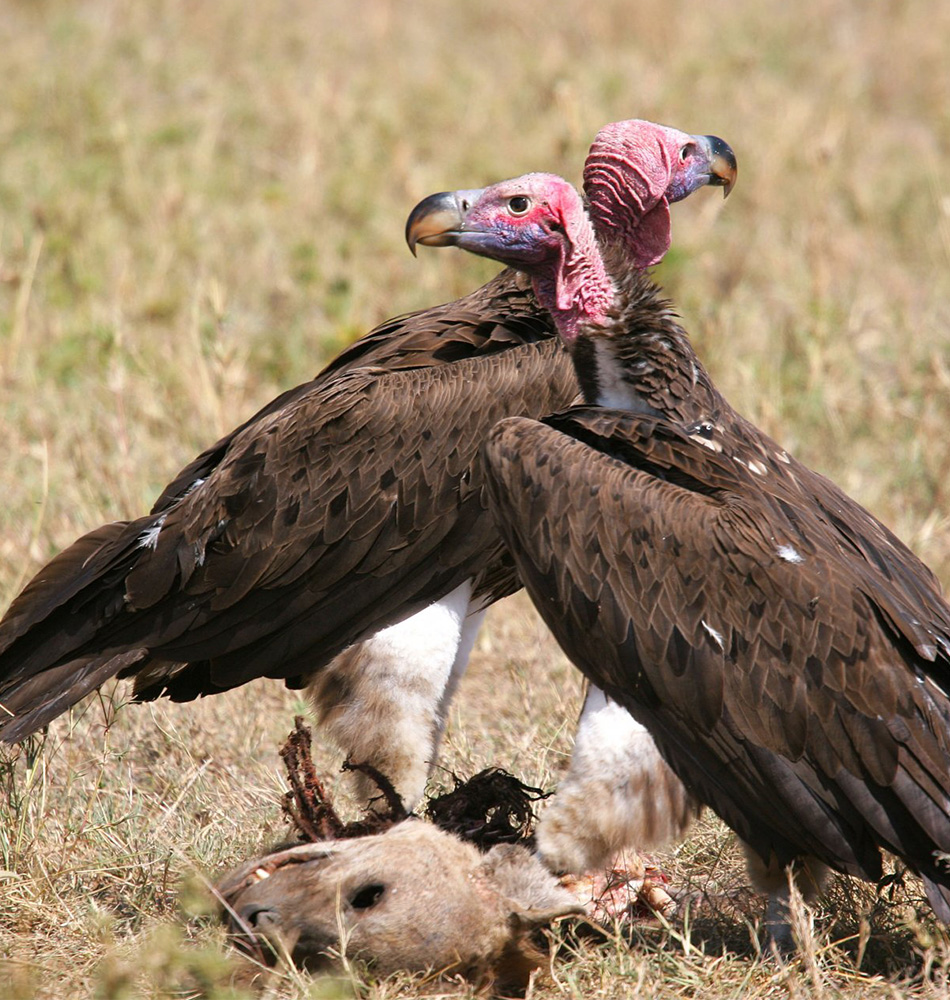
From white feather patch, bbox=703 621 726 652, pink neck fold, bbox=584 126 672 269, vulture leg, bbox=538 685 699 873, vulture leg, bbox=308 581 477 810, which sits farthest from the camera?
vulture leg, bbox=308 581 477 810

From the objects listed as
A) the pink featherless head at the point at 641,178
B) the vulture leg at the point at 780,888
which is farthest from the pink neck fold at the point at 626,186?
the vulture leg at the point at 780,888

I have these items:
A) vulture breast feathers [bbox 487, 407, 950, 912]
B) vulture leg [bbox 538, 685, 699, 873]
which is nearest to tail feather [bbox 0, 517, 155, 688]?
vulture breast feathers [bbox 487, 407, 950, 912]

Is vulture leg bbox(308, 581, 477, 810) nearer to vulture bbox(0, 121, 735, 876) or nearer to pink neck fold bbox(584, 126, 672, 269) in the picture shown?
vulture bbox(0, 121, 735, 876)

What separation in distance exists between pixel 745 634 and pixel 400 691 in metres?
1.05

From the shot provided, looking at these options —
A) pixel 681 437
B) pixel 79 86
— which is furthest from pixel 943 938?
pixel 79 86

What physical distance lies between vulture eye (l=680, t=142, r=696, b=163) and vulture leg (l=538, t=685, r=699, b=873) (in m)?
1.43

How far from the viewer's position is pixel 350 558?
404cm

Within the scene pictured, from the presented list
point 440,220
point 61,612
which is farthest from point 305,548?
point 440,220

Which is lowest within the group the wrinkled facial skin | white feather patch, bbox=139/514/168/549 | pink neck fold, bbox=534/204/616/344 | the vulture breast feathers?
the wrinkled facial skin

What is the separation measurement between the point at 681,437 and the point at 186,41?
7.62 metres

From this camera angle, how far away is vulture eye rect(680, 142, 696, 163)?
4.06m

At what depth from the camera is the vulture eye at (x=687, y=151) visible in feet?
13.3

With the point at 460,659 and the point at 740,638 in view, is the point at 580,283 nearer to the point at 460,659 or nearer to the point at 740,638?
the point at 740,638

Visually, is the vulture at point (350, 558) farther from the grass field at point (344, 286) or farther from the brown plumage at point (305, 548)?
the grass field at point (344, 286)
